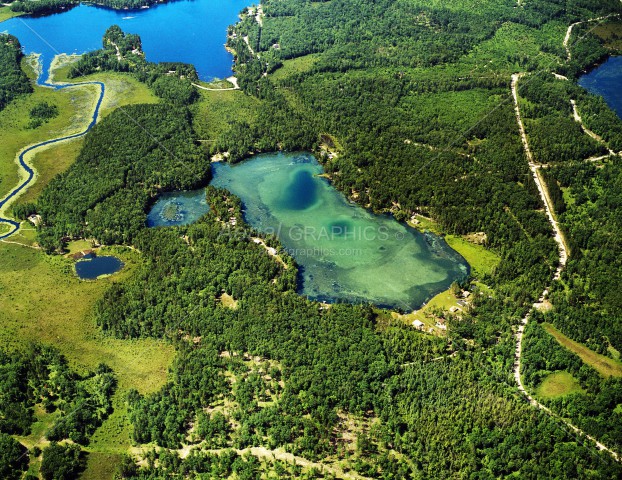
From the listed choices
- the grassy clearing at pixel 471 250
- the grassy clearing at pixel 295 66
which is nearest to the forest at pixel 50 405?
the grassy clearing at pixel 471 250

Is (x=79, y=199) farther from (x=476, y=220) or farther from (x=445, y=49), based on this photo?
(x=445, y=49)

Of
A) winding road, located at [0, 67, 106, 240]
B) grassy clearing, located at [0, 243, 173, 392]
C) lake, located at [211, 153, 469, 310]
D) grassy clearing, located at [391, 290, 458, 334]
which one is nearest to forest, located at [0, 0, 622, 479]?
grassy clearing, located at [0, 243, 173, 392]

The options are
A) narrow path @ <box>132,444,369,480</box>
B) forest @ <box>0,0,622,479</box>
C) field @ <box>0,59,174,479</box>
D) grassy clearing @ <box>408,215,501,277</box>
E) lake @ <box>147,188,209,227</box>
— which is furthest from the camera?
lake @ <box>147,188,209,227</box>

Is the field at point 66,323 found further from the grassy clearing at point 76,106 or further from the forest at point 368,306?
the forest at point 368,306

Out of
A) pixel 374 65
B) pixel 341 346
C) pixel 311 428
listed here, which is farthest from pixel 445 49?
pixel 311 428

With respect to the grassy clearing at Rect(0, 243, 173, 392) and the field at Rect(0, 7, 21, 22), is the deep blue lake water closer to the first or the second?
the field at Rect(0, 7, 21, 22)
